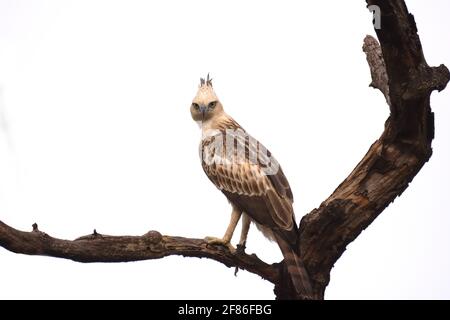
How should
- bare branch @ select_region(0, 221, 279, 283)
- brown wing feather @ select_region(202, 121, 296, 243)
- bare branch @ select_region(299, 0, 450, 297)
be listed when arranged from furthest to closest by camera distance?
1. brown wing feather @ select_region(202, 121, 296, 243)
2. bare branch @ select_region(299, 0, 450, 297)
3. bare branch @ select_region(0, 221, 279, 283)

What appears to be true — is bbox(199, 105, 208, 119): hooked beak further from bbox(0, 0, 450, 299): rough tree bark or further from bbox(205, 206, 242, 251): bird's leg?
bbox(0, 0, 450, 299): rough tree bark

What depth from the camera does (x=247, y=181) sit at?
823 cm

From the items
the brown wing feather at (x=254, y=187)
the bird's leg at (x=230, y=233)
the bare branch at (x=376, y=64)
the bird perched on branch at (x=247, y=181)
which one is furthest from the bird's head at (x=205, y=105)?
the bare branch at (x=376, y=64)

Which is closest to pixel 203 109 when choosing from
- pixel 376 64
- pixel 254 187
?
pixel 254 187

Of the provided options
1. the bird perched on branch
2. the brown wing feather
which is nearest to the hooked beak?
the bird perched on branch

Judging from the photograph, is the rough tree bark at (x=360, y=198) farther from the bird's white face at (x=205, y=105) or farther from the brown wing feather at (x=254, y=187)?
the bird's white face at (x=205, y=105)

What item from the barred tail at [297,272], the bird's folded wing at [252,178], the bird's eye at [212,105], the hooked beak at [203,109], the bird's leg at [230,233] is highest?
the bird's eye at [212,105]

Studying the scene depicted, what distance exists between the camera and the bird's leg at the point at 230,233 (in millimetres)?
8109

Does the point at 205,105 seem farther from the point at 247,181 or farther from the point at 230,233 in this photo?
the point at 230,233

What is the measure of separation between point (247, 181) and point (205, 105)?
1277mm

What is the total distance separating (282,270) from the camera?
317 inches

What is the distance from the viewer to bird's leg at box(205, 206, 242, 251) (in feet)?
26.6

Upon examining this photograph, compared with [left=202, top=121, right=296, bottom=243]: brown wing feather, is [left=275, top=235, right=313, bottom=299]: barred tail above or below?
below
